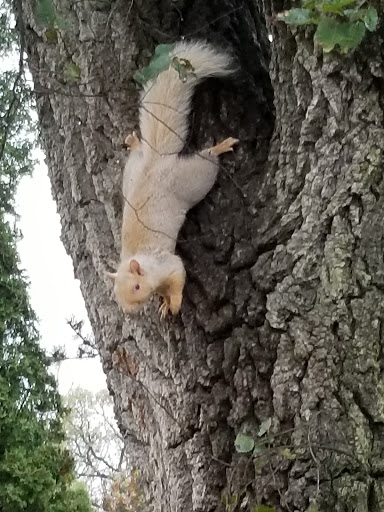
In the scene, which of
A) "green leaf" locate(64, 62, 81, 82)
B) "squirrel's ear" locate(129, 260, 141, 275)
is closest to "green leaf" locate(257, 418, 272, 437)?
"squirrel's ear" locate(129, 260, 141, 275)

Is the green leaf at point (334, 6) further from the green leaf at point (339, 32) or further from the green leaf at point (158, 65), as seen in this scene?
the green leaf at point (158, 65)

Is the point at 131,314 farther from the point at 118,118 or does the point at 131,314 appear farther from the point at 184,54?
the point at 184,54

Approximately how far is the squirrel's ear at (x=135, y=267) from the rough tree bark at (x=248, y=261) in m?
0.14

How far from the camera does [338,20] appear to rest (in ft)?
4.18

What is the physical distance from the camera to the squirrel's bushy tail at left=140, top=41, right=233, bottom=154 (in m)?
1.73

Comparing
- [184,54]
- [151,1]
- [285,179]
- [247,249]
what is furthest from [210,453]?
[151,1]

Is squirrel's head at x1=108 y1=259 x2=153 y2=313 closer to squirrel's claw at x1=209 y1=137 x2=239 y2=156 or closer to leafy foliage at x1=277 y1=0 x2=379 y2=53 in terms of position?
squirrel's claw at x1=209 y1=137 x2=239 y2=156

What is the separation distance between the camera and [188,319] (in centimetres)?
154

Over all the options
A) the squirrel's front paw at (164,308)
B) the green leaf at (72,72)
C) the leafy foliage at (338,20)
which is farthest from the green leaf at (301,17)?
the squirrel's front paw at (164,308)

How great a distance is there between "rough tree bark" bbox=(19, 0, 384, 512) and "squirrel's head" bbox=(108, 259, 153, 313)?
0.12 ft

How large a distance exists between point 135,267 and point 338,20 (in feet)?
2.75

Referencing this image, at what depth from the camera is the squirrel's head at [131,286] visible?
1.68m

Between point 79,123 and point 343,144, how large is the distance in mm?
640

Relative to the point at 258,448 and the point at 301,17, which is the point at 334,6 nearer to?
the point at 301,17
